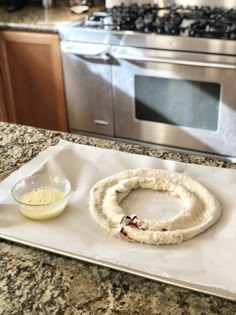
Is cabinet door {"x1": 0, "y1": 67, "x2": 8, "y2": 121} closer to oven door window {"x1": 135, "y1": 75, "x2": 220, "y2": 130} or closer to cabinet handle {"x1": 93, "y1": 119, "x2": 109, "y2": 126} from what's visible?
cabinet handle {"x1": 93, "y1": 119, "x2": 109, "y2": 126}

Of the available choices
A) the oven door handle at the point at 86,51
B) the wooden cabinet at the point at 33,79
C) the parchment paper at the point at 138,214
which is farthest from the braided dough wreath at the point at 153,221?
the wooden cabinet at the point at 33,79

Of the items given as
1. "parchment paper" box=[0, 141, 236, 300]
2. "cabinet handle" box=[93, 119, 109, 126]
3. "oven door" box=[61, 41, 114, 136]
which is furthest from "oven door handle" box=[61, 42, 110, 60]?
"parchment paper" box=[0, 141, 236, 300]

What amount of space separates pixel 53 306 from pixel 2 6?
2604 millimetres

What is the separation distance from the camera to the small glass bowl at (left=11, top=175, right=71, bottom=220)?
87 cm

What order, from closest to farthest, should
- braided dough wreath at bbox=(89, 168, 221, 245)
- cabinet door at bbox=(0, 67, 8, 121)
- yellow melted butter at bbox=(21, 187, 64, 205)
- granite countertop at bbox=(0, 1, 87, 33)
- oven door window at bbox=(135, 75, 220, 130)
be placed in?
braided dough wreath at bbox=(89, 168, 221, 245)
yellow melted butter at bbox=(21, 187, 64, 205)
oven door window at bbox=(135, 75, 220, 130)
granite countertop at bbox=(0, 1, 87, 33)
cabinet door at bbox=(0, 67, 8, 121)

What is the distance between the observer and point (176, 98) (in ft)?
7.42

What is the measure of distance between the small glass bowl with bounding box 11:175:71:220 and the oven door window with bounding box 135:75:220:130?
4.41 ft

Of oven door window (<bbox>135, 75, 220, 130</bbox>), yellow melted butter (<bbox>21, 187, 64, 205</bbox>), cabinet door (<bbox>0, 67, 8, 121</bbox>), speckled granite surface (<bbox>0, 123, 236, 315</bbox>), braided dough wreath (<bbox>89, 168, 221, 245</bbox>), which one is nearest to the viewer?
speckled granite surface (<bbox>0, 123, 236, 315</bbox>)

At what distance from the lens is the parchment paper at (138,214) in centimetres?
74

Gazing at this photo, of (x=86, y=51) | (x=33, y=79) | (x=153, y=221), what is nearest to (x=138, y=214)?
(x=153, y=221)

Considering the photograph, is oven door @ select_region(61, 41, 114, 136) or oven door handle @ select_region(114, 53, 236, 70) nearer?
oven door handle @ select_region(114, 53, 236, 70)

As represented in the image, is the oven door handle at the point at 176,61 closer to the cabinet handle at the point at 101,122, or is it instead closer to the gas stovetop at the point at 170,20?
the gas stovetop at the point at 170,20

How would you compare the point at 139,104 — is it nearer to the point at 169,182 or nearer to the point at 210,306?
the point at 169,182

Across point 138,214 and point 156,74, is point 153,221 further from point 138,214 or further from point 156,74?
point 156,74
